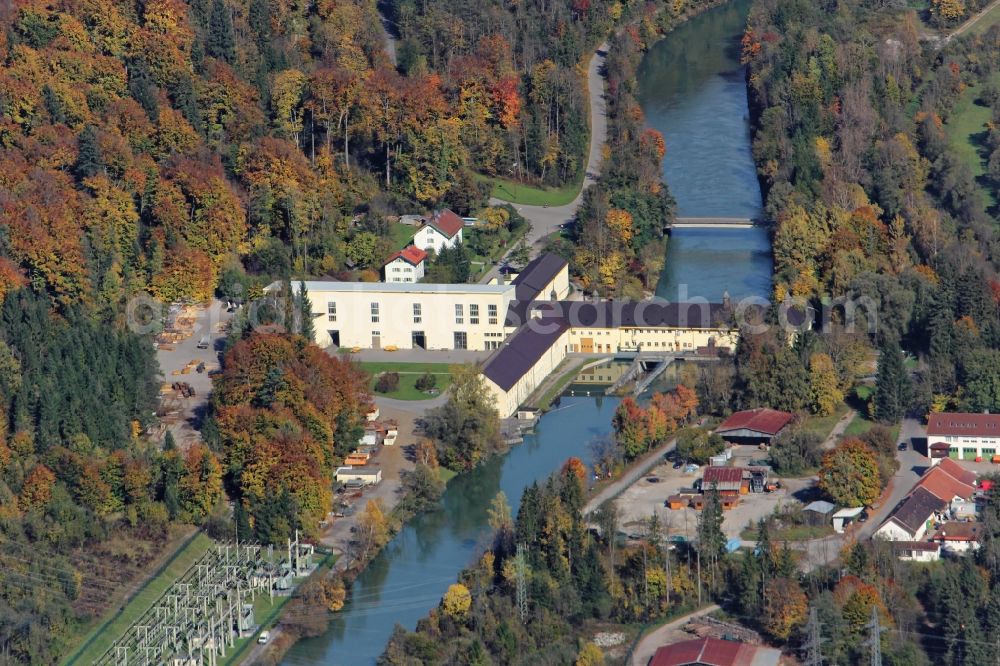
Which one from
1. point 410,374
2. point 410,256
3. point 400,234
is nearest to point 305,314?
point 410,374

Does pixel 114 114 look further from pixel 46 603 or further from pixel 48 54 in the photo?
pixel 46 603

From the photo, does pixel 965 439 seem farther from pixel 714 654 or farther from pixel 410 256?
pixel 410 256

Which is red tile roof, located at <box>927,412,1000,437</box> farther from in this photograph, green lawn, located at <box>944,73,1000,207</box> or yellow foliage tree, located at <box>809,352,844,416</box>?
green lawn, located at <box>944,73,1000,207</box>

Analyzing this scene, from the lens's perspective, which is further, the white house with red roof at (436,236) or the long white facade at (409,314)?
the white house with red roof at (436,236)

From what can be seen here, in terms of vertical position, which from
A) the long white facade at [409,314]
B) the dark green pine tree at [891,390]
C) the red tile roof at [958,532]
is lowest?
the red tile roof at [958,532]

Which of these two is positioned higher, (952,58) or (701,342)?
(952,58)

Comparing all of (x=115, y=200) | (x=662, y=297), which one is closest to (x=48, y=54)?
(x=115, y=200)

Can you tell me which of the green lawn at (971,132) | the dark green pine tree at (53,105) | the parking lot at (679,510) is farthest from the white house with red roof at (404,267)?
the green lawn at (971,132)

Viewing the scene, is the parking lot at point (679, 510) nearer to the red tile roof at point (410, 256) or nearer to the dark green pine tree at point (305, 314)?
the dark green pine tree at point (305, 314)
